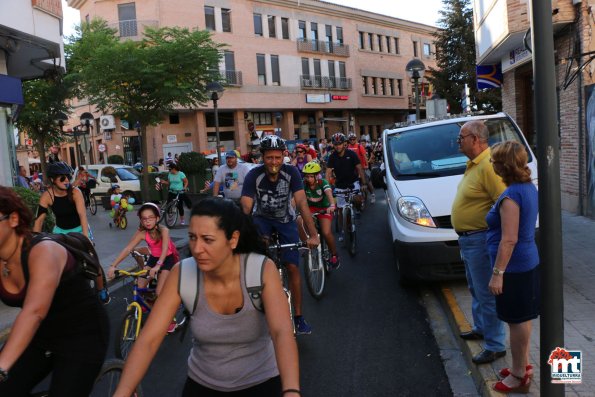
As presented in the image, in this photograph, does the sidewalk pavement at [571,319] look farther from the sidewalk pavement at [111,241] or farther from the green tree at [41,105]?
the green tree at [41,105]

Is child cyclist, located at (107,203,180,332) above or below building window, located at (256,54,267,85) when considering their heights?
below

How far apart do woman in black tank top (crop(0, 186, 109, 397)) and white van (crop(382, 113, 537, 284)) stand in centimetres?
422

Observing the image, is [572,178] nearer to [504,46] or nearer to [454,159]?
[504,46]

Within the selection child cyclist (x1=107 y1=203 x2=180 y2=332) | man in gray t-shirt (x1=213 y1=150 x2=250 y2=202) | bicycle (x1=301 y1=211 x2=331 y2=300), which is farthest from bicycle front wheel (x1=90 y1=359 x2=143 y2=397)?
man in gray t-shirt (x1=213 y1=150 x2=250 y2=202)

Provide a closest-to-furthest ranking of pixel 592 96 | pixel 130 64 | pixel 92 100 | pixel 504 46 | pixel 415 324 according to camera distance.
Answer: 1. pixel 415 324
2. pixel 592 96
3. pixel 504 46
4. pixel 130 64
5. pixel 92 100

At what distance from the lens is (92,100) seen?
24.3 meters

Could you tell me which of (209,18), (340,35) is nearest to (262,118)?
(209,18)

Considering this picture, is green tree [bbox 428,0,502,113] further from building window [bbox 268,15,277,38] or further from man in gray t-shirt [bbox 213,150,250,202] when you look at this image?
man in gray t-shirt [bbox 213,150,250,202]

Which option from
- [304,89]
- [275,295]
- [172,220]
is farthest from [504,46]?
[304,89]

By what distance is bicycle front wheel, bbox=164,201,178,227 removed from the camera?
1544cm

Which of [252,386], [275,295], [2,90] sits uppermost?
[2,90]

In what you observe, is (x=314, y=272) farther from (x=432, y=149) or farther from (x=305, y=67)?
(x=305, y=67)

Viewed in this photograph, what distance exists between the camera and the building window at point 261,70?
44500mm

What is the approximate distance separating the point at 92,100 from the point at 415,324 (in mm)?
21281
